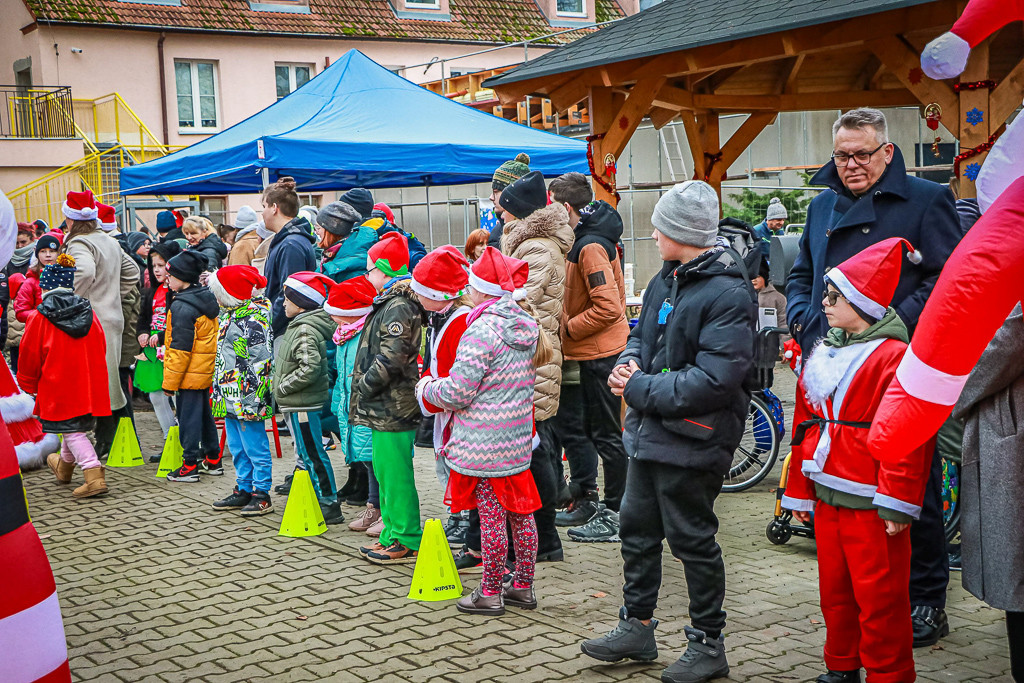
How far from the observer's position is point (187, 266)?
8289mm

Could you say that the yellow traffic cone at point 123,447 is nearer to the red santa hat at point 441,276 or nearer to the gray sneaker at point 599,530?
the gray sneaker at point 599,530

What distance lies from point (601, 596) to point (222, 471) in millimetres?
4529

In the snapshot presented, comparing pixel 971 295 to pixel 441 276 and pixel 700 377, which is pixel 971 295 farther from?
pixel 441 276

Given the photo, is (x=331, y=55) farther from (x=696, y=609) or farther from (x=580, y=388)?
(x=696, y=609)

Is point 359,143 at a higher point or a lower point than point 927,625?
higher

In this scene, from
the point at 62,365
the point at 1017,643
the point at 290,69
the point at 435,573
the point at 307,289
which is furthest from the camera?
the point at 290,69

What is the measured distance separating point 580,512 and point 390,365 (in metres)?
1.81

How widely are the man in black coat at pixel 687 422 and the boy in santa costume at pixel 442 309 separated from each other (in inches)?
47.3

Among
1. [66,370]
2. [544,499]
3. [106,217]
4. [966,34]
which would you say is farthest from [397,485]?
[106,217]

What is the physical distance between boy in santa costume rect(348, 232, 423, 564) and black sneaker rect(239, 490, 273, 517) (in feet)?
4.95

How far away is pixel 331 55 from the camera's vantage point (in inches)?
1203

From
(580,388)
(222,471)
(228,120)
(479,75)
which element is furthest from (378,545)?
(228,120)

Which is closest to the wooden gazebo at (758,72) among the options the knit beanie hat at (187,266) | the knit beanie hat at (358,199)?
the knit beanie hat at (358,199)

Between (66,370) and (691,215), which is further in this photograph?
(66,370)
